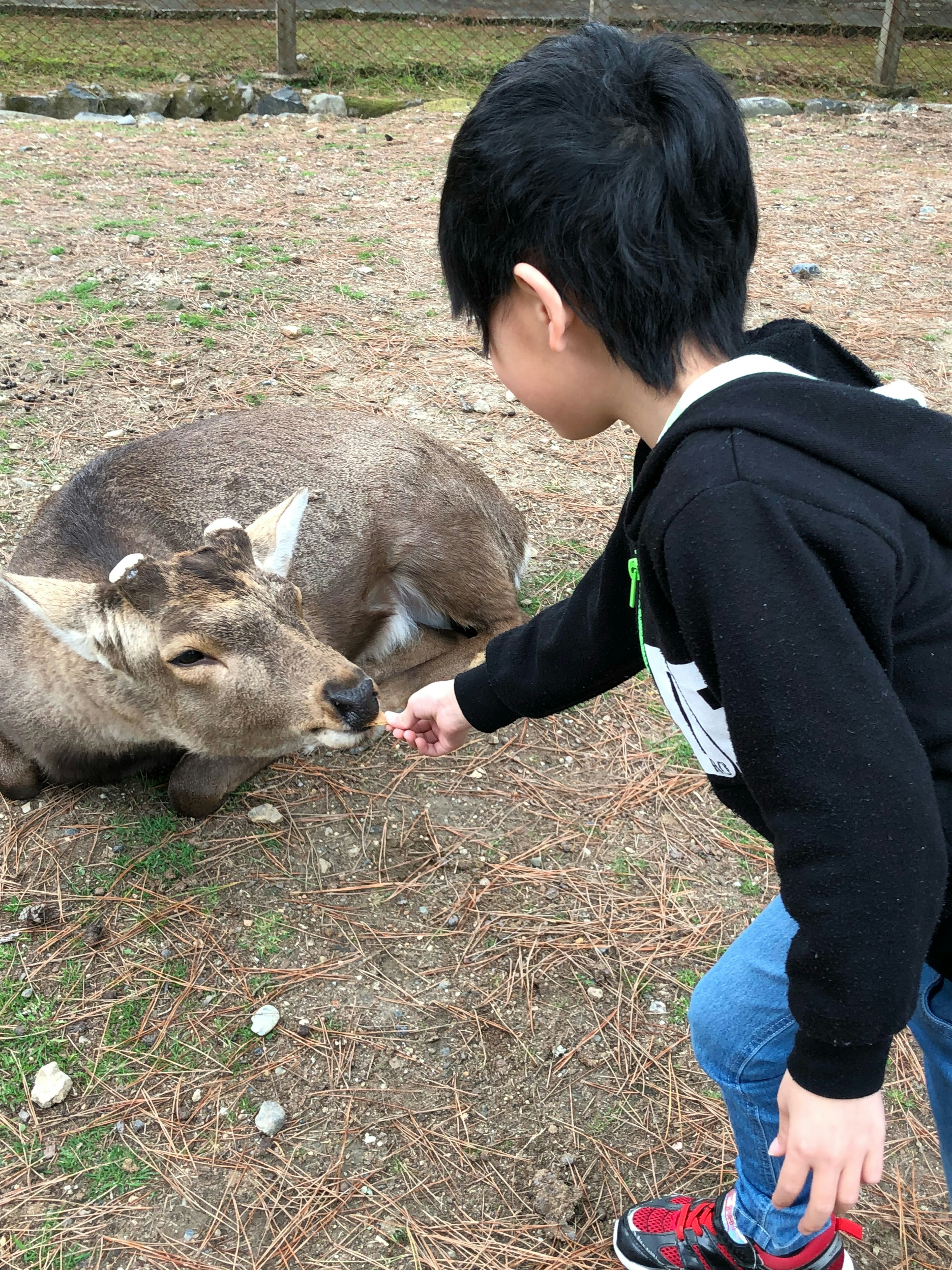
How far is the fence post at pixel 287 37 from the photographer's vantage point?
1379 centimetres

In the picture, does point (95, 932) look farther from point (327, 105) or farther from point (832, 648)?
point (327, 105)

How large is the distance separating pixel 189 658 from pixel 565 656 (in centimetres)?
161

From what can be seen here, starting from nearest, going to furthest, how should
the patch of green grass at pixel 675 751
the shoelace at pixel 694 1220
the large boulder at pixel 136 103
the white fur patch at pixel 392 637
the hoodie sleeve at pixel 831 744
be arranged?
the hoodie sleeve at pixel 831 744
the shoelace at pixel 694 1220
the patch of green grass at pixel 675 751
the white fur patch at pixel 392 637
the large boulder at pixel 136 103

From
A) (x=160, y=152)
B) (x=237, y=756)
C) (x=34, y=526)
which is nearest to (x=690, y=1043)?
(x=237, y=756)

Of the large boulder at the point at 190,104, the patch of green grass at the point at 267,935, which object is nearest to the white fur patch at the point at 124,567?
the patch of green grass at the point at 267,935

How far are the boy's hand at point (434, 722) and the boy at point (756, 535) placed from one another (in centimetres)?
72

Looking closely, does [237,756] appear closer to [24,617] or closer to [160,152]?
[24,617]

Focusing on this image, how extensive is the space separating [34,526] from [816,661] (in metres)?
3.76

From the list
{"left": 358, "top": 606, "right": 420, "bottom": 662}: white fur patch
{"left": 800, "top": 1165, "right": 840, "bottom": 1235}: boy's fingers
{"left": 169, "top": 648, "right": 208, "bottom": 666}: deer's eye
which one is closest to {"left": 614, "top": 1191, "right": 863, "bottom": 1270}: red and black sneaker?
{"left": 800, "top": 1165, "right": 840, "bottom": 1235}: boy's fingers

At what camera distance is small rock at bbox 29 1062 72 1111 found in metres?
2.95

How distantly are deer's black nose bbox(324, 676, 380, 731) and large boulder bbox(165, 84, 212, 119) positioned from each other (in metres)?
12.4

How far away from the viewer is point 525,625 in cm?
257

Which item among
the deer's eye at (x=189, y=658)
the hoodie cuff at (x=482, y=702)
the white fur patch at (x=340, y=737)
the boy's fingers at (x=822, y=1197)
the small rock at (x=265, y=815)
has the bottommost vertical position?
the small rock at (x=265, y=815)

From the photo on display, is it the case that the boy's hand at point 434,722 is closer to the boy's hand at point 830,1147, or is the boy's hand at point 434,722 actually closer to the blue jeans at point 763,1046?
the blue jeans at point 763,1046
